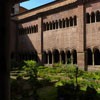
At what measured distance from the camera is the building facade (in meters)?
22.8

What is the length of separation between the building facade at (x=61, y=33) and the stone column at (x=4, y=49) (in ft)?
63.3

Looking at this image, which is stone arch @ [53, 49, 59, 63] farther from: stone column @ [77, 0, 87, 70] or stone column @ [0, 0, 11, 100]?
stone column @ [0, 0, 11, 100]

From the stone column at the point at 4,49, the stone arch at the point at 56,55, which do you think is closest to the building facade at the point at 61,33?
the stone arch at the point at 56,55

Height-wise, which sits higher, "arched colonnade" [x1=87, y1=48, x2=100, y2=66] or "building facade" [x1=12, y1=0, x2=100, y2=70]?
"building facade" [x1=12, y1=0, x2=100, y2=70]

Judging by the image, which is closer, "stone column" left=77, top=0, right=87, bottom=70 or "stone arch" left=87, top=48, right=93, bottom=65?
"stone column" left=77, top=0, right=87, bottom=70

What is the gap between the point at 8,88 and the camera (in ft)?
10.8

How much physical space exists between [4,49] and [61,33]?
76.1 feet

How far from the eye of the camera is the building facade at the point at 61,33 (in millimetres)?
22844

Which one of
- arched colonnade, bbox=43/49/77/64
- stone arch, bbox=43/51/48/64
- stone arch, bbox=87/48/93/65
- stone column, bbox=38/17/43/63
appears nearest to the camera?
stone arch, bbox=87/48/93/65

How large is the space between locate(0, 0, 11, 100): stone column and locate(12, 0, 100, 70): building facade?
63.3ft

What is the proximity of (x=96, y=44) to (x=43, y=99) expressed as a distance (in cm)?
1221

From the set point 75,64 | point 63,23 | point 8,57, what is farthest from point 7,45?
point 63,23

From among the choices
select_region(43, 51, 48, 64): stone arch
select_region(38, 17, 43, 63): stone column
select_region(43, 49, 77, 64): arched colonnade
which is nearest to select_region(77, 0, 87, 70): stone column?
select_region(43, 49, 77, 64): arched colonnade

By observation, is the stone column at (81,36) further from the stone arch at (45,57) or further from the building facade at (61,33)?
the stone arch at (45,57)
